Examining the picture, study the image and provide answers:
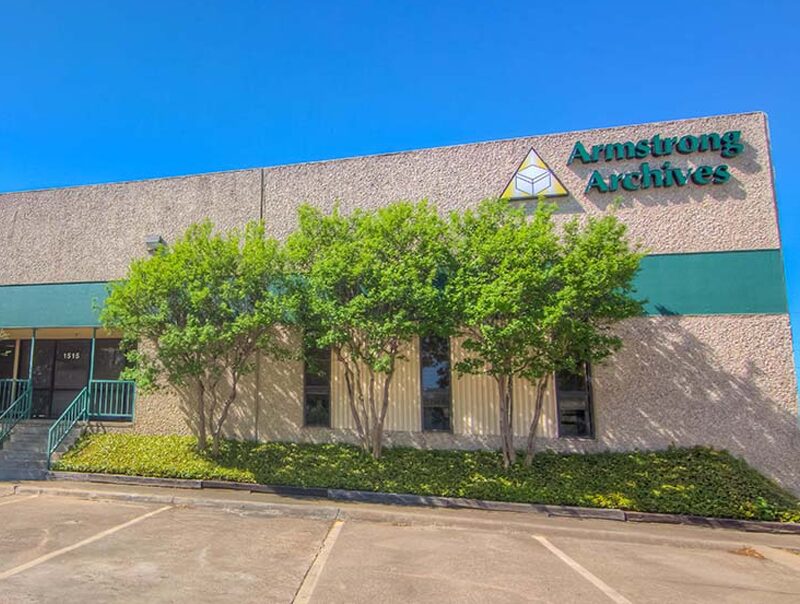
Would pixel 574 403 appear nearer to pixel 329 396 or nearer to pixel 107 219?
pixel 329 396

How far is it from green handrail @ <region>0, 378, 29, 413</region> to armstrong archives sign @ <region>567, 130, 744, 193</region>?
16.0m

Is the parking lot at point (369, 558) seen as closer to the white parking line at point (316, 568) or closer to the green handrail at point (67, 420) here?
the white parking line at point (316, 568)

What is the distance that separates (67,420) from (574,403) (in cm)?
1219

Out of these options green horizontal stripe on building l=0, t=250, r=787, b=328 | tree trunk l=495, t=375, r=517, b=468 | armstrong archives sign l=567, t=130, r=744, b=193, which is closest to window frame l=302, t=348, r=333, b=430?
tree trunk l=495, t=375, r=517, b=468

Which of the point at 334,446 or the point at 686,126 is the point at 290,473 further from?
the point at 686,126

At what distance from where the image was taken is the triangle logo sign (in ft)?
38.8

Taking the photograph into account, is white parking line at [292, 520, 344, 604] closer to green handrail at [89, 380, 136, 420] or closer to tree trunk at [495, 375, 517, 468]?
tree trunk at [495, 375, 517, 468]

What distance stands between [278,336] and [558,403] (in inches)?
264

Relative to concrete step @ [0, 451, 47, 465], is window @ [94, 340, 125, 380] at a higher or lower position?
higher

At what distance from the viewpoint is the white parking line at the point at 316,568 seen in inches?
196

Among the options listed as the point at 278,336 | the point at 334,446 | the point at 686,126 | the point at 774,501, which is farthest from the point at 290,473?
the point at 686,126

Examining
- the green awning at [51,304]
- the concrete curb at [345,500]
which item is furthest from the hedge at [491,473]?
the green awning at [51,304]

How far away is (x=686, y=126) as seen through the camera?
11.4 metres

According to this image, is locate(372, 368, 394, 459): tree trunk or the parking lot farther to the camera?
locate(372, 368, 394, 459): tree trunk
